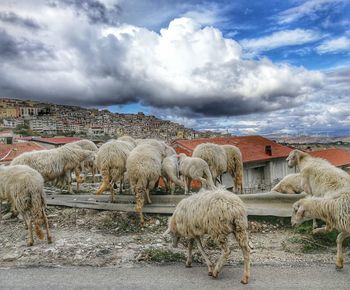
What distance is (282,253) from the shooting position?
7988mm

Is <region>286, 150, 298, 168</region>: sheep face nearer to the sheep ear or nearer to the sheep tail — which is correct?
the sheep tail

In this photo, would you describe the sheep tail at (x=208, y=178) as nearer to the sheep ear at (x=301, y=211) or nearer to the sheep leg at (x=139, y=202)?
the sheep leg at (x=139, y=202)

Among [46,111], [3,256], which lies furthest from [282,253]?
[46,111]

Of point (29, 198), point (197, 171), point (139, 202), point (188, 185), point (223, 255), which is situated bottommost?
point (223, 255)

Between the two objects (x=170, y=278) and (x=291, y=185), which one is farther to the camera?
(x=291, y=185)

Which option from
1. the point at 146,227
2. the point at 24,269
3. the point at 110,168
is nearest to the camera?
the point at 24,269

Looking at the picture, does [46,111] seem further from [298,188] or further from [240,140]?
[298,188]

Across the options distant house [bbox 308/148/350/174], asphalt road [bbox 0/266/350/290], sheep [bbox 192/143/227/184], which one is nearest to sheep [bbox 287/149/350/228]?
asphalt road [bbox 0/266/350/290]

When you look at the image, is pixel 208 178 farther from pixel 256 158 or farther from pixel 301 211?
pixel 256 158

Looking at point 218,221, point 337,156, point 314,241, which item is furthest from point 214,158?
point 337,156

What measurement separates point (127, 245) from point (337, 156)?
28.8m

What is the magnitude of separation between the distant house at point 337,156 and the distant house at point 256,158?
6883 mm

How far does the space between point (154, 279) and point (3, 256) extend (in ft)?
13.0

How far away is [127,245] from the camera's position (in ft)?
27.7
